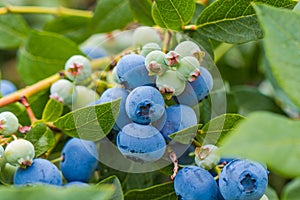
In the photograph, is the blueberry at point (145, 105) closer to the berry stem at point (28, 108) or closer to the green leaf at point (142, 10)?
the berry stem at point (28, 108)

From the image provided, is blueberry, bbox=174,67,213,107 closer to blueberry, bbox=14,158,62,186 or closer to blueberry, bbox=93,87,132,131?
blueberry, bbox=93,87,132,131

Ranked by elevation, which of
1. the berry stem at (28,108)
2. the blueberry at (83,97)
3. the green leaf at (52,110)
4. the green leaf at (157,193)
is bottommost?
the green leaf at (157,193)

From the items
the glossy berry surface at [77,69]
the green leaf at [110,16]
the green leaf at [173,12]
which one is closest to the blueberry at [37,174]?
the glossy berry surface at [77,69]

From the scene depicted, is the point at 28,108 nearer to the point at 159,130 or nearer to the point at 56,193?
the point at 159,130

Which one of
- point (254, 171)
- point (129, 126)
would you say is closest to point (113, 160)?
point (129, 126)

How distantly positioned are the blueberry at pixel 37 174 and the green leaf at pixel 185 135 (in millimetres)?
227

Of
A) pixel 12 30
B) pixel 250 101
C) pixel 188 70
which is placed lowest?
pixel 250 101

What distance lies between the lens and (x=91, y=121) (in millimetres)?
913

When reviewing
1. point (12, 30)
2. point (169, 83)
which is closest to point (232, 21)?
point (169, 83)

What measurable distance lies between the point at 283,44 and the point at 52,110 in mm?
573

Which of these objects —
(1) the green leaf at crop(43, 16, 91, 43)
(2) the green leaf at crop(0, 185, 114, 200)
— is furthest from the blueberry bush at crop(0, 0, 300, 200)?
(1) the green leaf at crop(43, 16, 91, 43)

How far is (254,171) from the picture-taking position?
805 millimetres

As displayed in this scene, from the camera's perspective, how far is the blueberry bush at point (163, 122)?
0.62m

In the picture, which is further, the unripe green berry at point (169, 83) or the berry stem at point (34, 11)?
the berry stem at point (34, 11)
